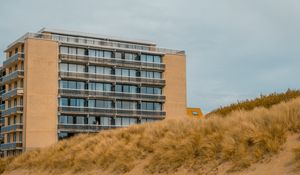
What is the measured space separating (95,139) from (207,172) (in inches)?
469

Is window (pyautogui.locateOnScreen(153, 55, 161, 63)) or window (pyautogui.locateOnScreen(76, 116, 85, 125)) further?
window (pyautogui.locateOnScreen(153, 55, 161, 63))

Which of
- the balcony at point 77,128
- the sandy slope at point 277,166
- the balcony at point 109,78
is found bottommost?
the balcony at point 77,128

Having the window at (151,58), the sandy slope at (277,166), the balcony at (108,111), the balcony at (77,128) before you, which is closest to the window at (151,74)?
the window at (151,58)

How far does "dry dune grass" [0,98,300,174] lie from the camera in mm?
12867

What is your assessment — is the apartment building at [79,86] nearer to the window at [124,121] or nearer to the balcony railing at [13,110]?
the balcony railing at [13,110]

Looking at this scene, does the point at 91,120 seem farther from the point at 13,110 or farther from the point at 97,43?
the point at 97,43

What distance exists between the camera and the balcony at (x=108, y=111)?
70.4 m

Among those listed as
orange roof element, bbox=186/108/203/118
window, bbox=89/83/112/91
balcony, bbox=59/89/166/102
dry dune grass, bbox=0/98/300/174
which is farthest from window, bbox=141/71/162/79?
dry dune grass, bbox=0/98/300/174

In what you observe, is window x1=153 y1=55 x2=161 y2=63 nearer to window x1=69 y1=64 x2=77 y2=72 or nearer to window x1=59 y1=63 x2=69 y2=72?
window x1=69 y1=64 x2=77 y2=72

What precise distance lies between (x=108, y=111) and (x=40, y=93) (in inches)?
418

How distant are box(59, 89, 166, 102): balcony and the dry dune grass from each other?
4874cm

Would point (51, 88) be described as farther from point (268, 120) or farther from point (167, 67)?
point (268, 120)

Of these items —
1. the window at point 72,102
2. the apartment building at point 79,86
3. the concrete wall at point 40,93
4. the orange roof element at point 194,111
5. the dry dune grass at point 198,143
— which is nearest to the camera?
the dry dune grass at point 198,143

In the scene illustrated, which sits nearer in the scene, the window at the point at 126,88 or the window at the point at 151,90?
the window at the point at 126,88
